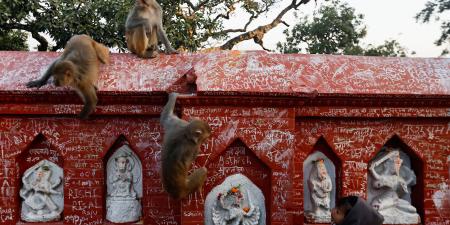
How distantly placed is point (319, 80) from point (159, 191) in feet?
5.63

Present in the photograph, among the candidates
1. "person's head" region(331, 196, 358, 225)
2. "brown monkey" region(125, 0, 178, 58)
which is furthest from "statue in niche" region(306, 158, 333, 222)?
"brown monkey" region(125, 0, 178, 58)

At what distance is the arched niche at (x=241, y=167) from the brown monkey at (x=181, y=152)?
33 cm

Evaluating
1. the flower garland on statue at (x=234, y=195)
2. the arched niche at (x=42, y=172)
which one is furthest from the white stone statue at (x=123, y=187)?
the flower garland on statue at (x=234, y=195)

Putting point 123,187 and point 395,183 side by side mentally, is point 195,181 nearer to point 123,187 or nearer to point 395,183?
point 123,187

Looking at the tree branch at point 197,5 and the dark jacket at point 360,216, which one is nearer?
the dark jacket at point 360,216

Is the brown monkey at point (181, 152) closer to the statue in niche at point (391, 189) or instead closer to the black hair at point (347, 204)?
the black hair at point (347, 204)

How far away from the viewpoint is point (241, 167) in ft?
14.1

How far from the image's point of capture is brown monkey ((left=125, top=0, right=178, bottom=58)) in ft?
15.6

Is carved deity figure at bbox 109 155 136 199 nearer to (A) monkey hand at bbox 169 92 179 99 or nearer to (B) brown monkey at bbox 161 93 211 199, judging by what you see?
(B) brown monkey at bbox 161 93 211 199

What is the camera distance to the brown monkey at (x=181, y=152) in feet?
12.5

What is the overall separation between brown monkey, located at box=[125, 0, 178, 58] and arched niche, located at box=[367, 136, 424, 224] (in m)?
2.23

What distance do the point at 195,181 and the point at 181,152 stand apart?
0.96 ft

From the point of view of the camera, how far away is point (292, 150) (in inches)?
167

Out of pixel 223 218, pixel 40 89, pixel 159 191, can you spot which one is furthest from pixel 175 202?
pixel 40 89
